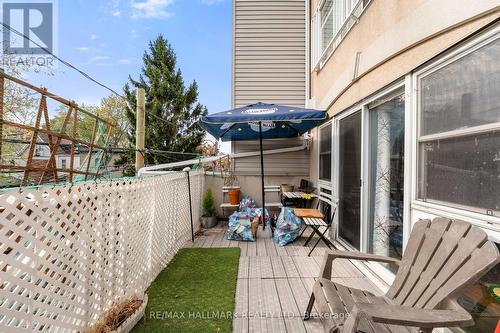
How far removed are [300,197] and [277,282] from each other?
262cm

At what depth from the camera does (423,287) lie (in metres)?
1.81

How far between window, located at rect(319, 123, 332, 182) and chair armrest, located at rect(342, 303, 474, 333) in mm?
3749

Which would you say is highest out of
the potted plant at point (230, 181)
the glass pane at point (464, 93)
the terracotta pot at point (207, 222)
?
the glass pane at point (464, 93)

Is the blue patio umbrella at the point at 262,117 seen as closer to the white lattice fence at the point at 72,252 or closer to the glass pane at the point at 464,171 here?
the white lattice fence at the point at 72,252

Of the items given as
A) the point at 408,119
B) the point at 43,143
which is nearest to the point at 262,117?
the point at 408,119

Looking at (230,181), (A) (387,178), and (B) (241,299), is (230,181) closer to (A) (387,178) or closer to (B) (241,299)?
(B) (241,299)

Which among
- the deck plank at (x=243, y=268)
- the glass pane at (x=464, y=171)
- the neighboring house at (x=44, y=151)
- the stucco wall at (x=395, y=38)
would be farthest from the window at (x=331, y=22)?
the neighboring house at (x=44, y=151)

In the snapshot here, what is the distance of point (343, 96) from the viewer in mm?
4266

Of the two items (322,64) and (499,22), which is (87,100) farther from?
(499,22)

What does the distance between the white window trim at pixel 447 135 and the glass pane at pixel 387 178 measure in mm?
252

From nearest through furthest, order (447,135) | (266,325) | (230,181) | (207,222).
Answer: (447,135) → (266,325) → (207,222) → (230,181)

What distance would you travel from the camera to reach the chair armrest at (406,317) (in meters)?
1.32

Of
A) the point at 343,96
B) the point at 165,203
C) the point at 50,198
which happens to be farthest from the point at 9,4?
the point at 343,96

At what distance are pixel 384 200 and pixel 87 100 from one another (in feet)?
83.8
